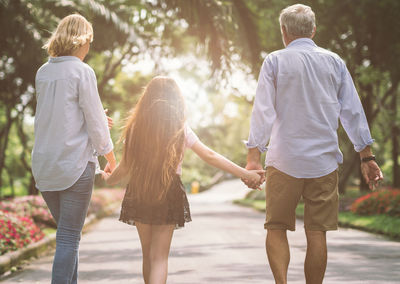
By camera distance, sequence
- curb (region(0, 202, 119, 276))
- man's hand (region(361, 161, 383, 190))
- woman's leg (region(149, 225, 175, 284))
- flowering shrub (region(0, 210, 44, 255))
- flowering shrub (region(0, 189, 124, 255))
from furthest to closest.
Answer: flowering shrub (region(0, 189, 124, 255)) → flowering shrub (region(0, 210, 44, 255)) → curb (region(0, 202, 119, 276)) → man's hand (region(361, 161, 383, 190)) → woman's leg (region(149, 225, 175, 284))

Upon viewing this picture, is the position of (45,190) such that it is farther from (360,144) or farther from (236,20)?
(236,20)

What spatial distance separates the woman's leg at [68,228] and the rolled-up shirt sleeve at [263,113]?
1222mm

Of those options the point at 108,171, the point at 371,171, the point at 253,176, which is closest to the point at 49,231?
the point at 108,171

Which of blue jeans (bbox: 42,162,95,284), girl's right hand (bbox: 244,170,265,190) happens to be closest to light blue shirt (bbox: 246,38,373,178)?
girl's right hand (bbox: 244,170,265,190)

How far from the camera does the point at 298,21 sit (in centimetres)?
465

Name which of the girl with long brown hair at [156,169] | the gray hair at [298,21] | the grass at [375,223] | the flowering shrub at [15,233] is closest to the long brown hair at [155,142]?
the girl with long brown hair at [156,169]

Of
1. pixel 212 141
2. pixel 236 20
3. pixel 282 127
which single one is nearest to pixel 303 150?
pixel 282 127

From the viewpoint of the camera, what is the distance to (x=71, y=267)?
13.2 ft

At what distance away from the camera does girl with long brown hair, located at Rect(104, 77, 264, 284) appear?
14.1ft

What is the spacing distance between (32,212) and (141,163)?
395 inches

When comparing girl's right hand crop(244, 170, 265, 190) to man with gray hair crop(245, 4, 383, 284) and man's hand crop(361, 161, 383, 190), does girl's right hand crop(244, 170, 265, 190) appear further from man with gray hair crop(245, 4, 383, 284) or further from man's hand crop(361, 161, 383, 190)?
man's hand crop(361, 161, 383, 190)

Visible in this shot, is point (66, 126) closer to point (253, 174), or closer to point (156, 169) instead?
point (156, 169)

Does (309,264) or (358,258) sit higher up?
(309,264)

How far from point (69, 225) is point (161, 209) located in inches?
25.0
